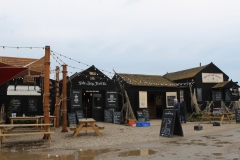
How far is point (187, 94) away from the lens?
2214 centimetres

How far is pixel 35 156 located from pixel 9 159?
59cm

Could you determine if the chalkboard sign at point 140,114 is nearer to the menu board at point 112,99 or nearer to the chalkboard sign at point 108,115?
the menu board at point 112,99

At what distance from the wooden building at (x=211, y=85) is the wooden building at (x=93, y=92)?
7.10 meters

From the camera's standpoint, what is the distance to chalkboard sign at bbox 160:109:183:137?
10195 millimetres

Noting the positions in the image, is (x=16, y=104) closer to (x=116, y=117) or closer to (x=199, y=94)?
(x=116, y=117)

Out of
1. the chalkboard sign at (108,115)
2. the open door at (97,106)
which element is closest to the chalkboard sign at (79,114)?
the open door at (97,106)

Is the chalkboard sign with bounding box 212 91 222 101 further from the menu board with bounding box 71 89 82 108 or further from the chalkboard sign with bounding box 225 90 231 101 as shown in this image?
the menu board with bounding box 71 89 82 108

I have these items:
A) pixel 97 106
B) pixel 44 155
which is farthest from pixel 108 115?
pixel 44 155

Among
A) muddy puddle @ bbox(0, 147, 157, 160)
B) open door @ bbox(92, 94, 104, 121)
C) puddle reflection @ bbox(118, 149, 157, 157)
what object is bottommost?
puddle reflection @ bbox(118, 149, 157, 157)

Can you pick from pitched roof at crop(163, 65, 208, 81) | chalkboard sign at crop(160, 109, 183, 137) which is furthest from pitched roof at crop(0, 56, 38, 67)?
pitched roof at crop(163, 65, 208, 81)

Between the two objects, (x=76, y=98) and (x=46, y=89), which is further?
(x=76, y=98)

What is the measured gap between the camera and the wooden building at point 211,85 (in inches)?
874

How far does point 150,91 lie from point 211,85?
6008 mm

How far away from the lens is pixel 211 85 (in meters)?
22.9
